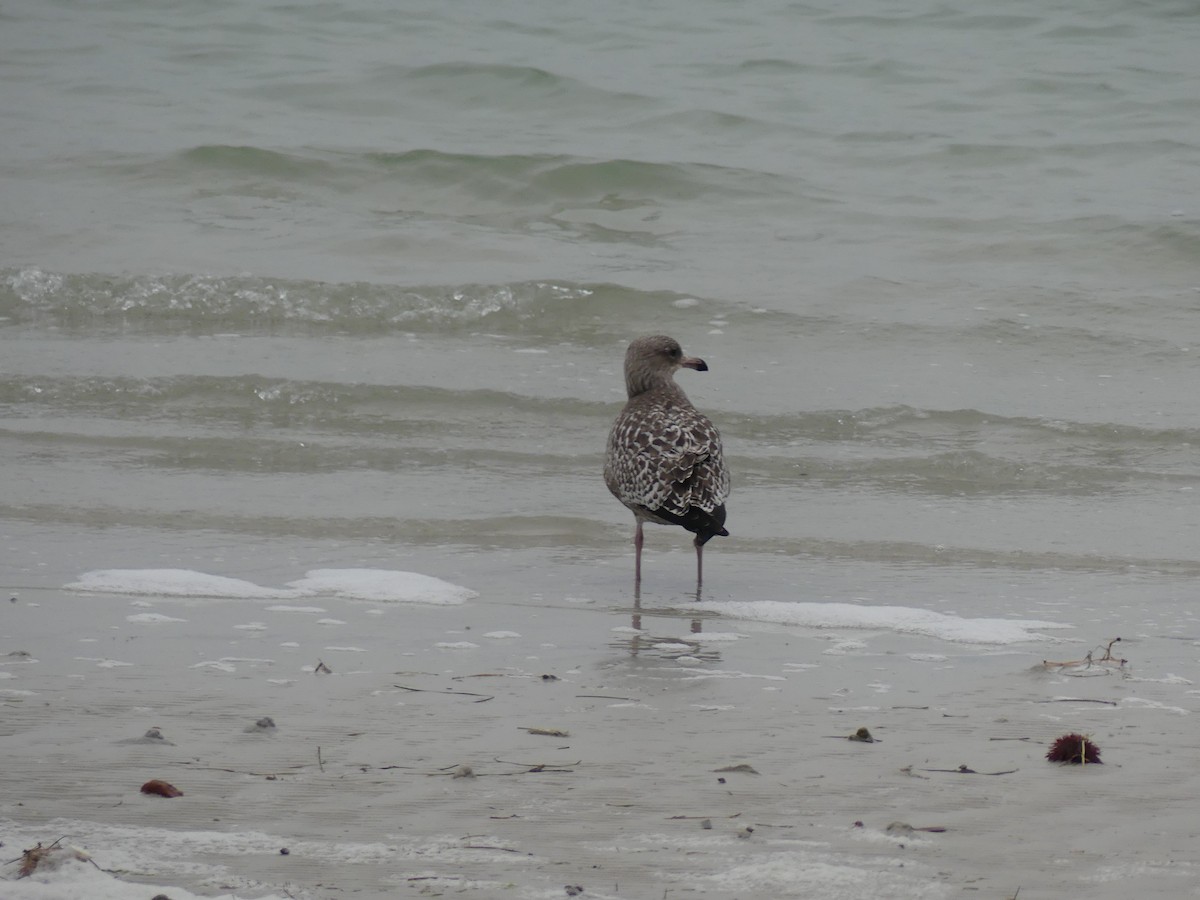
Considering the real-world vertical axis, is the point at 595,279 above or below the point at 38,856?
above

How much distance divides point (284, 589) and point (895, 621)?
212cm

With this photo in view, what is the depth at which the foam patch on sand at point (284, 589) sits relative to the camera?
224 inches

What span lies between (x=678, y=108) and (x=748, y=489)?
33.6 ft

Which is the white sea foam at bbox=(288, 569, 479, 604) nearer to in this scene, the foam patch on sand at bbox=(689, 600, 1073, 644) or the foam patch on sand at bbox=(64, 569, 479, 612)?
the foam patch on sand at bbox=(64, 569, 479, 612)

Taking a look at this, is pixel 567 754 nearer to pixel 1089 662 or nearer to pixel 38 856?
pixel 38 856

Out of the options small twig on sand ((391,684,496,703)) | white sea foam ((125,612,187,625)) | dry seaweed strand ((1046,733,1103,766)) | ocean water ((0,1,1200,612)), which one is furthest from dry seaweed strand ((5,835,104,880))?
ocean water ((0,1,1200,612))

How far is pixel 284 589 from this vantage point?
5797 mm

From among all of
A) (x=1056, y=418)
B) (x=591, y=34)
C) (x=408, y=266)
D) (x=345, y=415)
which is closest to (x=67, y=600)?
(x=345, y=415)

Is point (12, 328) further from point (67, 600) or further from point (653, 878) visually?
point (653, 878)

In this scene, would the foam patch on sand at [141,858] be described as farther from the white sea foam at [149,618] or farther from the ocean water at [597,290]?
the ocean water at [597,290]

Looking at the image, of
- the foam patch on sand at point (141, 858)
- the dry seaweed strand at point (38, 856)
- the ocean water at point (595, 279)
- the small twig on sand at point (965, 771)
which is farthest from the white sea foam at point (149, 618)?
the small twig on sand at point (965, 771)

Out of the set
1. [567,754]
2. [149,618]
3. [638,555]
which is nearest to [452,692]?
[567,754]

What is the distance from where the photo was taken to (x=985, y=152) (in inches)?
633

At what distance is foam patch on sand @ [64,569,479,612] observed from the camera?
18.6 feet
